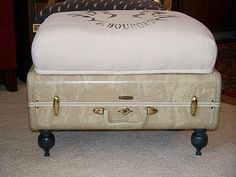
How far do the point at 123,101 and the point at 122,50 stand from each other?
6.7 inches

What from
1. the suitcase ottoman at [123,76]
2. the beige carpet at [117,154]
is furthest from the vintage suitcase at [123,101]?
the beige carpet at [117,154]

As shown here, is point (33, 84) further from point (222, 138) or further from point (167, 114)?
point (222, 138)

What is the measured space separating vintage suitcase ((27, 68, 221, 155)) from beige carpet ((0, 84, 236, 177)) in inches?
5.1

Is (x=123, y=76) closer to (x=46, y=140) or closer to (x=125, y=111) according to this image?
(x=125, y=111)

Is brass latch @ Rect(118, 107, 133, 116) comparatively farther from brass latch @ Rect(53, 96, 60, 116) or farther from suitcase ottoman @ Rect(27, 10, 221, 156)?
brass latch @ Rect(53, 96, 60, 116)

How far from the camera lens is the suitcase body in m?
1.28

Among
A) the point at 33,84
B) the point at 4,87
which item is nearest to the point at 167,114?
the point at 33,84

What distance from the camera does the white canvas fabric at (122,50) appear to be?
1.23m

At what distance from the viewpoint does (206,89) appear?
1.30 meters

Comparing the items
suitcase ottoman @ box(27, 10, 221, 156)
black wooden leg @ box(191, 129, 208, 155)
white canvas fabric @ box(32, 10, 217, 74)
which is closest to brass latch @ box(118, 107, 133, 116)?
suitcase ottoman @ box(27, 10, 221, 156)

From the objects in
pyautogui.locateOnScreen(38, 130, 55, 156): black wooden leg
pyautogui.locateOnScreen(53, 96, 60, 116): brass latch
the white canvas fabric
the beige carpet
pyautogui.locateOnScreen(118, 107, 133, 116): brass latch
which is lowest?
the beige carpet

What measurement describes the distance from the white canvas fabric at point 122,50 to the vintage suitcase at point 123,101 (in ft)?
0.10

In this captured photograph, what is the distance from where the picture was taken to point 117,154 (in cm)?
144

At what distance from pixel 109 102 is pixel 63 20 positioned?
319 millimetres
